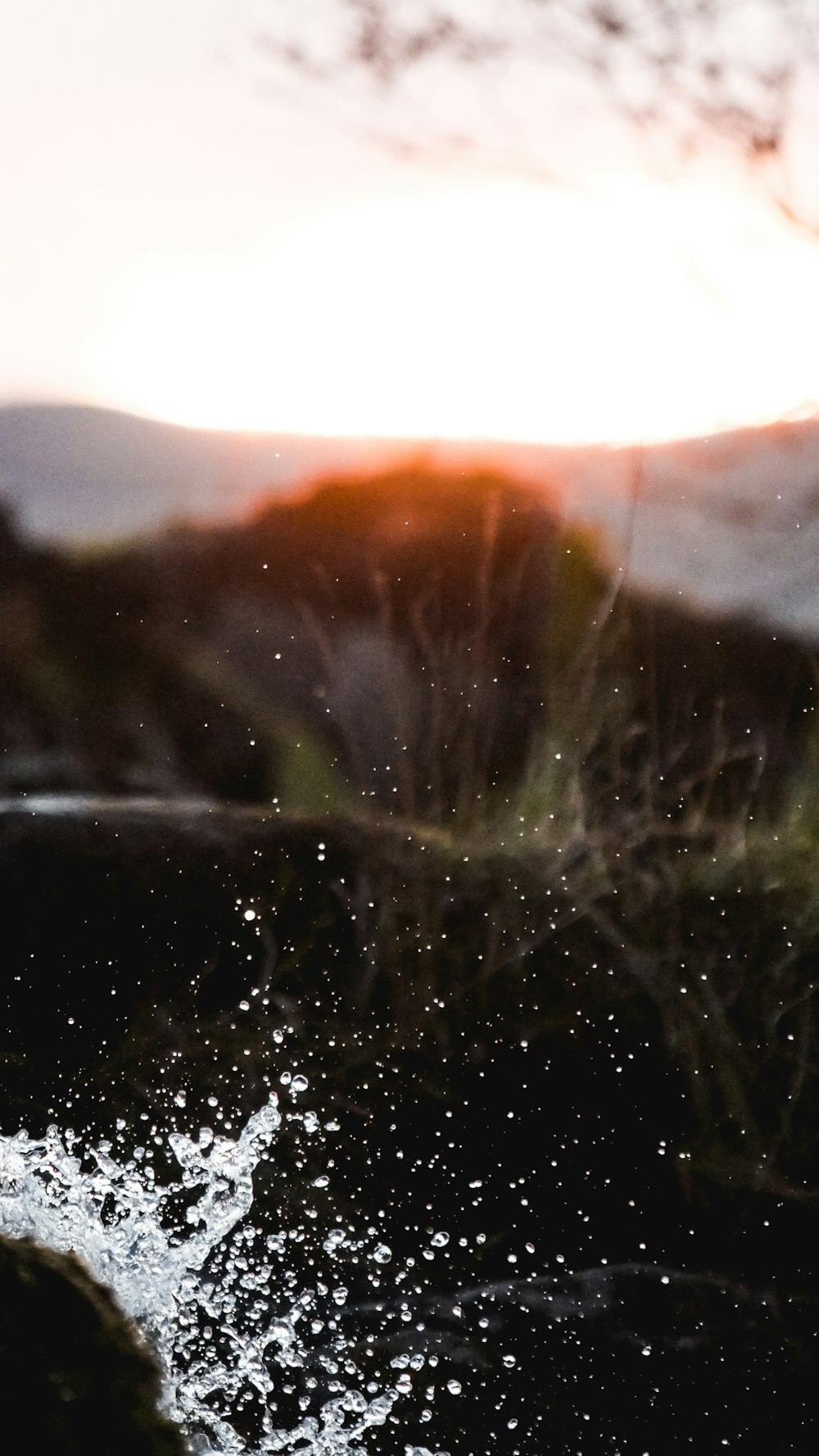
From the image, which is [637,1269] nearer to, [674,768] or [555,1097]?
[555,1097]

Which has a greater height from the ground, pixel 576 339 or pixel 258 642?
pixel 576 339

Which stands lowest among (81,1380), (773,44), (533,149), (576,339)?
(81,1380)

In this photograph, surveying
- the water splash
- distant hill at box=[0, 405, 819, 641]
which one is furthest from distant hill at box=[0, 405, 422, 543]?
the water splash

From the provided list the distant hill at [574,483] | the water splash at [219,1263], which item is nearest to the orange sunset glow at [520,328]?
the distant hill at [574,483]

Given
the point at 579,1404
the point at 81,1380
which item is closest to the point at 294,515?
the point at 81,1380

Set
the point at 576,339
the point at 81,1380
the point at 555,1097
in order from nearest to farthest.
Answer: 1. the point at 81,1380
2. the point at 576,339
3. the point at 555,1097

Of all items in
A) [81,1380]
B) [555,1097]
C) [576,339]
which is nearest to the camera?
[81,1380]

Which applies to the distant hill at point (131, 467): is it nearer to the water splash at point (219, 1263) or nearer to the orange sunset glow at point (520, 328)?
the orange sunset glow at point (520, 328)
